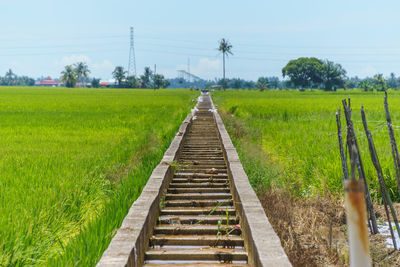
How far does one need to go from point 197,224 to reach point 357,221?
3494 millimetres

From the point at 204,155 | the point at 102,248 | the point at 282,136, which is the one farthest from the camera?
the point at 282,136

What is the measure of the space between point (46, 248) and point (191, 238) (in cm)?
125

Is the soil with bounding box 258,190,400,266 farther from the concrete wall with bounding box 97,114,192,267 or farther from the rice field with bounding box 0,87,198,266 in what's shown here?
the rice field with bounding box 0,87,198,266

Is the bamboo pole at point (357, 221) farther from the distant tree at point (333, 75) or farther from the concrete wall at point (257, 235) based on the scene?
the distant tree at point (333, 75)

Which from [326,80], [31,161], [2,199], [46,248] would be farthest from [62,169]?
[326,80]

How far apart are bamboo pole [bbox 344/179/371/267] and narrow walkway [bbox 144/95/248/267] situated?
264 cm

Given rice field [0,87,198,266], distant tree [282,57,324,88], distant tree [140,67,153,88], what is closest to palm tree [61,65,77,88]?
distant tree [140,67,153,88]

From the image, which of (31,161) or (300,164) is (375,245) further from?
(31,161)

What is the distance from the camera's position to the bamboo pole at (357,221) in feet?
2.40

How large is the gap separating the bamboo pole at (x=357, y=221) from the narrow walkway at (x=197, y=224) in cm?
264

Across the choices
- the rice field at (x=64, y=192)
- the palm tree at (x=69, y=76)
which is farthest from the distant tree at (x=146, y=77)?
the rice field at (x=64, y=192)

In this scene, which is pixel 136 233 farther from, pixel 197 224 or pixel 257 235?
pixel 197 224

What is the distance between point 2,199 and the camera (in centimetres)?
383

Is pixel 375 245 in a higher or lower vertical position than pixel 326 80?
lower
